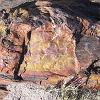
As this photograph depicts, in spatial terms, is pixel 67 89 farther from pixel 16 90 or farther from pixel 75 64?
pixel 16 90

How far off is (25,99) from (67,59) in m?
1.14

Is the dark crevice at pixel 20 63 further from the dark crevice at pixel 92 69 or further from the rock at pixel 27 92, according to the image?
the dark crevice at pixel 92 69

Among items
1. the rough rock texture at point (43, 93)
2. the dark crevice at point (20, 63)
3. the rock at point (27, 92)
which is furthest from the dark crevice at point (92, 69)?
the dark crevice at point (20, 63)

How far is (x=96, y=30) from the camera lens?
732 cm

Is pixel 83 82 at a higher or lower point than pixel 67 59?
lower

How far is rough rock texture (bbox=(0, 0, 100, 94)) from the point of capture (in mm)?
7145

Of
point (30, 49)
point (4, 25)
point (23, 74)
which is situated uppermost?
point (4, 25)

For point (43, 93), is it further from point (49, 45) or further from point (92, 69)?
point (92, 69)

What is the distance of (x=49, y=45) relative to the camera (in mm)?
7160

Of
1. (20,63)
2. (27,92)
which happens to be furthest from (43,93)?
(20,63)

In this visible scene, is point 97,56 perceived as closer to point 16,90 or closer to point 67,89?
point 67,89

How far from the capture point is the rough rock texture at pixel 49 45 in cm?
714

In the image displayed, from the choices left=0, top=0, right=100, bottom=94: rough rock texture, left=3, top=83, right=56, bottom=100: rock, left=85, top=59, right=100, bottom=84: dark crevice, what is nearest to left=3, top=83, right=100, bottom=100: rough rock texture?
left=3, top=83, right=56, bottom=100: rock

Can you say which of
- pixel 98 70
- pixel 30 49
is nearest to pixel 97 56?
pixel 98 70
